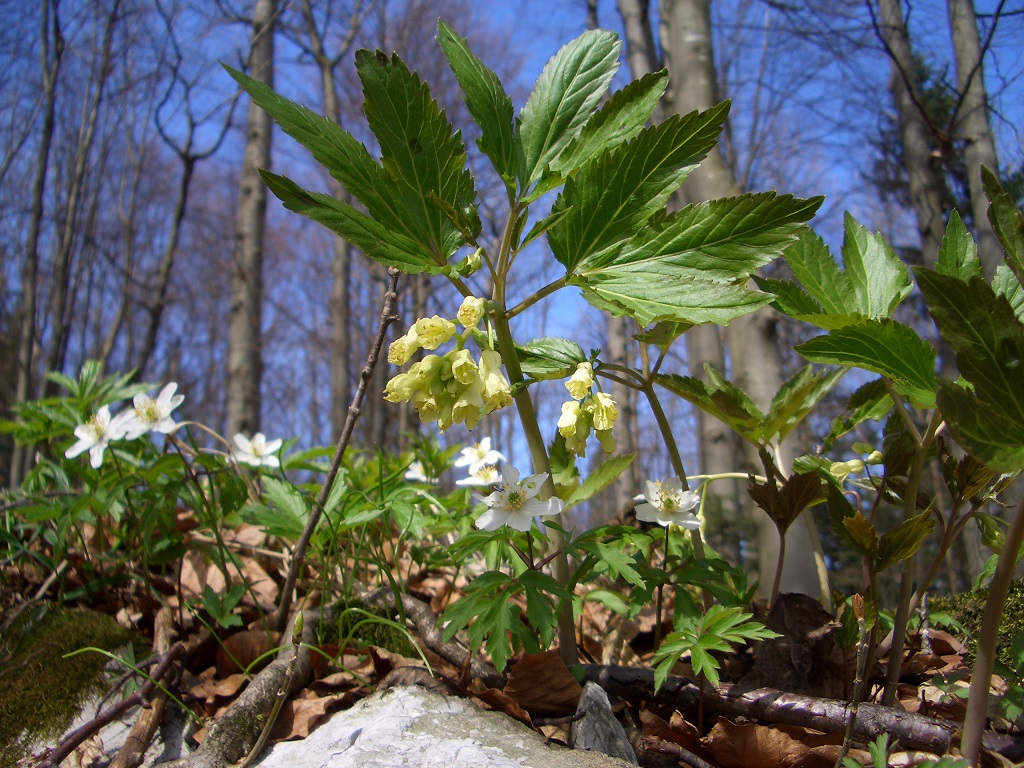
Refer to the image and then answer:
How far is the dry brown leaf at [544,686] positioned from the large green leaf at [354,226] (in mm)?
753

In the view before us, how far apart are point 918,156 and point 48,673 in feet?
23.3

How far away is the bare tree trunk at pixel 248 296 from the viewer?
6.63 meters

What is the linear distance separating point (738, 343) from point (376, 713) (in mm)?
1939

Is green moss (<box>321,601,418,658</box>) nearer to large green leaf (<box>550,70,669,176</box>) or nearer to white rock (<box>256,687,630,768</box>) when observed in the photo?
white rock (<box>256,687,630,768</box>)

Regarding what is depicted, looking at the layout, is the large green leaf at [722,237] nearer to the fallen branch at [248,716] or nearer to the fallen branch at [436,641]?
the fallen branch at [436,641]

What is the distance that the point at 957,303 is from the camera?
0.80m

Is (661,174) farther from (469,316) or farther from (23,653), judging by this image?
(23,653)

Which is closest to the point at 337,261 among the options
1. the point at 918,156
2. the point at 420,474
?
the point at 918,156

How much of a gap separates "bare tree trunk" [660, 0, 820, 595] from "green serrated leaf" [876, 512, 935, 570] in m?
0.51

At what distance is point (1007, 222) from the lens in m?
0.82

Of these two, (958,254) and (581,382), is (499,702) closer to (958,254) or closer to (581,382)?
(581,382)

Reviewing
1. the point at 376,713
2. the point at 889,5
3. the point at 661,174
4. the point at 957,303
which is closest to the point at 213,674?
the point at 376,713

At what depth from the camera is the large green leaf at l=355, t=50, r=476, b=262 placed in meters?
1.06

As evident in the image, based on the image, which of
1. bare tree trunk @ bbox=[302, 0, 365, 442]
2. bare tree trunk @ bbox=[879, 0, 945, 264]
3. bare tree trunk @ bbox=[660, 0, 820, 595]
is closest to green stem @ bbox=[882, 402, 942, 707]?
bare tree trunk @ bbox=[660, 0, 820, 595]
